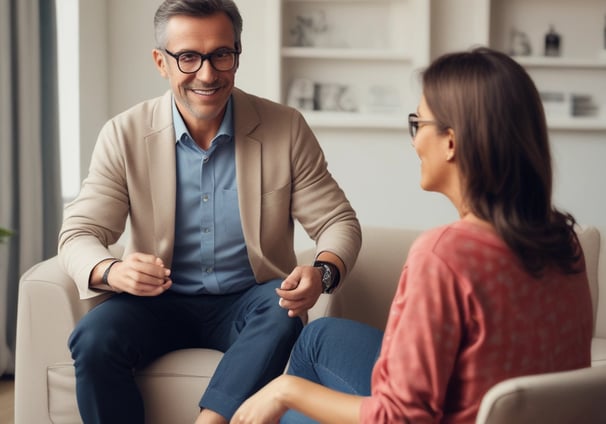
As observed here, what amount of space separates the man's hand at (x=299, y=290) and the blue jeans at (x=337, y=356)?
0.69ft

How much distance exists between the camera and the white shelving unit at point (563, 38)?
418cm

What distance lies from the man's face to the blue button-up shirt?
82 millimetres

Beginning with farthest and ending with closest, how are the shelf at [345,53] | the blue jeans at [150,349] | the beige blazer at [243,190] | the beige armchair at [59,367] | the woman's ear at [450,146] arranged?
the shelf at [345,53], the beige blazer at [243,190], the beige armchair at [59,367], the blue jeans at [150,349], the woman's ear at [450,146]

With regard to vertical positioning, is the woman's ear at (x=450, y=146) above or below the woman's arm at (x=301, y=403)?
above

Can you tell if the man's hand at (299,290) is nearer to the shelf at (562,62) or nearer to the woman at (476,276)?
the woman at (476,276)

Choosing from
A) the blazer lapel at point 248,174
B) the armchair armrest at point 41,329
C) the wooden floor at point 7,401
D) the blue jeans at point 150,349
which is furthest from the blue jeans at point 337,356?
the wooden floor at point 7,401

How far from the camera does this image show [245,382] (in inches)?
77.2

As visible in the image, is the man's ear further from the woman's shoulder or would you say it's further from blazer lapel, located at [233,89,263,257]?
the woman's shoulder

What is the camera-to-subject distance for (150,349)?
7.13ft

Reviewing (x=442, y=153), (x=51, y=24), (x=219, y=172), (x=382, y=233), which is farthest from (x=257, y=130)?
(x=51, y=24)

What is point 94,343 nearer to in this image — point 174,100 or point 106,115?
point 174,100

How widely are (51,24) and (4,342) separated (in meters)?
1.23

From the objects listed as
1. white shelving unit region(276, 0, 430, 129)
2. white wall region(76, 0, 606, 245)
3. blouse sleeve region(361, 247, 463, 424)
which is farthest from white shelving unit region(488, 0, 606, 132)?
blouse sleeve region(361, 247, 463, 424)

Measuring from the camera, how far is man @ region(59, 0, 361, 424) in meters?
2.22
